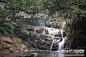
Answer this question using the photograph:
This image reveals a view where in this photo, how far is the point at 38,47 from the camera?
36.2 ft

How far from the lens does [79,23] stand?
12.3 ft

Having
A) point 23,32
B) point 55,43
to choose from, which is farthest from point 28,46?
point 55,43

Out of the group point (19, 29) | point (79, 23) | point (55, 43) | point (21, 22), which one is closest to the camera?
point (79, 23)

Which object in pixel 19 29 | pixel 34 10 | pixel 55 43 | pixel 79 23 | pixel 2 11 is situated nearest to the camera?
pixel 2 11

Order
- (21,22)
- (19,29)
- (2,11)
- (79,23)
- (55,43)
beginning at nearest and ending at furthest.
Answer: (2,11)
(79,23)
(55,43)
(19,29)
(21,22)

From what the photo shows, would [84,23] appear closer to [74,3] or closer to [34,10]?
[74,3]

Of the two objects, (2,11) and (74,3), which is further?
(74,3)

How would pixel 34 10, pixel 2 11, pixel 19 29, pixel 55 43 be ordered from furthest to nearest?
pixel 19 29, pixel 55 43, pixel 34 10, pixel 2 11

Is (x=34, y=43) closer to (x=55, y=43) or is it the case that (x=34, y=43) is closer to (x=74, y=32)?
(x=55, y=43)

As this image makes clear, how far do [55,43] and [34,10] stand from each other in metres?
7.89

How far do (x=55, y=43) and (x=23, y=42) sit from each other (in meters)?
4.20

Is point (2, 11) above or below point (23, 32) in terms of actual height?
above

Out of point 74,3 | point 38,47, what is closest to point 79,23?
point 74,3

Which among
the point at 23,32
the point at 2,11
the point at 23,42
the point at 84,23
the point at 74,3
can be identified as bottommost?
the point at 23,42
